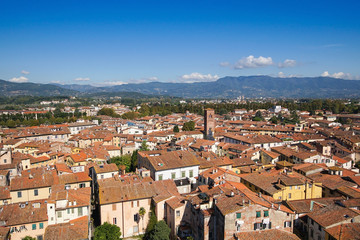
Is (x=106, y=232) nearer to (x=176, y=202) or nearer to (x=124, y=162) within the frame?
(x=176, y=202)

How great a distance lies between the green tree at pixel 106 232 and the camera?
23278 mm

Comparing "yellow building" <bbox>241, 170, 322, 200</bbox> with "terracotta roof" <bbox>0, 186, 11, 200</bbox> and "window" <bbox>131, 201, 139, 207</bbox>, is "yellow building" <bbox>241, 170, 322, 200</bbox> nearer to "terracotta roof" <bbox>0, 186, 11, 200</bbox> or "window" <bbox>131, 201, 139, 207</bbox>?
"window" <bbox>131, 201, 139, 207</bbox>

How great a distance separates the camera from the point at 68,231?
74.5 ft

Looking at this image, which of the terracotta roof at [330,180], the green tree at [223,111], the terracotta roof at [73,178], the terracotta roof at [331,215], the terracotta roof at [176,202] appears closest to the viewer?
the terracotta roof at [331,215]

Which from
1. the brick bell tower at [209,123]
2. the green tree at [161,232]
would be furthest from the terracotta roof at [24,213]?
the brick bell tower at [209,123]

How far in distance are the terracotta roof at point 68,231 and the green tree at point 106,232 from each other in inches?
36.4

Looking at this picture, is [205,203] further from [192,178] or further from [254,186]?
[192,178]

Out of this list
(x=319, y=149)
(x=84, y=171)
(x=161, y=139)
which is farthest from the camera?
(x=161, y=139)

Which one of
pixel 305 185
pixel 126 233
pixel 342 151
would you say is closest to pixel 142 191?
A: pixel 126 233

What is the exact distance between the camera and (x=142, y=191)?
27.9m

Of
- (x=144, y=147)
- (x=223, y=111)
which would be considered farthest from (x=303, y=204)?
(x=223, y=111)

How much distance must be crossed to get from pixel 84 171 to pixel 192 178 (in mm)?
14717

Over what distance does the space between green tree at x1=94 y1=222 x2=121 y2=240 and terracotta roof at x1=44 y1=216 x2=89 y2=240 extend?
3.04 feet

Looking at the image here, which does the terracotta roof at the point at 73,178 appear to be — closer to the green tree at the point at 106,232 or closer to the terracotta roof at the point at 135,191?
the terracotta roof at the point at 135,191
